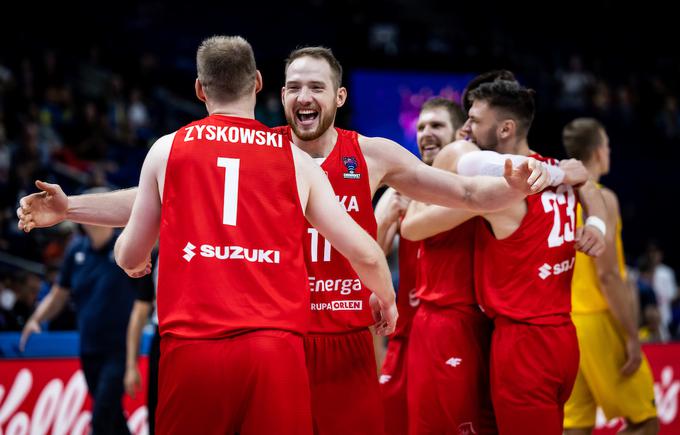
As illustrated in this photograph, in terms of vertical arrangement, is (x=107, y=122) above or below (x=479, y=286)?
above

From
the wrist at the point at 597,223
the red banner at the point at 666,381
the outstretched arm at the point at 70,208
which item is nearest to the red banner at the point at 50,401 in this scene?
the red banner at the point at 666,381

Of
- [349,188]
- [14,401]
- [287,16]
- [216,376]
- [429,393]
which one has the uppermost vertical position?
[287,16]

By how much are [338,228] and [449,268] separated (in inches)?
67.3

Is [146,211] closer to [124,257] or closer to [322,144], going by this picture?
[124,257]

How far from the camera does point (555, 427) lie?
4.72 m

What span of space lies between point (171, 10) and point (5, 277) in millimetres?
10636

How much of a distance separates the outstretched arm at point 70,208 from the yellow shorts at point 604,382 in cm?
349

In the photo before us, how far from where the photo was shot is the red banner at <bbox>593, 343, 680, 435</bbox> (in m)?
8.42

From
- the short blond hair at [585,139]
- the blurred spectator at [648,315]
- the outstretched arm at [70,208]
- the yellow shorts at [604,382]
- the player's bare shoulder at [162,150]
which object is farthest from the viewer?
the blurred spectator at [648,315]

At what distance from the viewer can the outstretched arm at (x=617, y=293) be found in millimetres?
5938

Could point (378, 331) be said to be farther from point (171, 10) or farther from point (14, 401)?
point (171, 10)

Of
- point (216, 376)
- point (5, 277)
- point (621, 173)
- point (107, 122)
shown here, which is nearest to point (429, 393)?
point (216, 376)

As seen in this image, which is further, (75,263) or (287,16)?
(287,16)

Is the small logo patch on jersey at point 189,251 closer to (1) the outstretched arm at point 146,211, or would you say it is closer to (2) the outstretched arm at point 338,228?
(1) the outstretched arm at point 146,211
